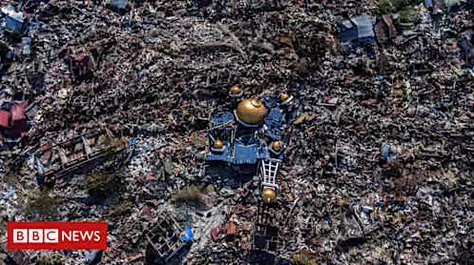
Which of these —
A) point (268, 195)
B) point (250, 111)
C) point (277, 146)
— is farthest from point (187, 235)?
point (250, 111)

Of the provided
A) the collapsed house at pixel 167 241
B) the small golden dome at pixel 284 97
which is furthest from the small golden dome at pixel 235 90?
the collapsed house at pixel 167 241

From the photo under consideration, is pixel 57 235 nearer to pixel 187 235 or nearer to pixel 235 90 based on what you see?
pixel 187 235

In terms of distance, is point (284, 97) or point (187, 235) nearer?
point (187, 235)

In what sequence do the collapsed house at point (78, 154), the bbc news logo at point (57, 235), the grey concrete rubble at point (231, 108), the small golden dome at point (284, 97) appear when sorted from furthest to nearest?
1. the small golden dome at point (284, 97)
2. the collapsed house at point (78, 154)
3. the bbc news logo at point (57, 235)
4. the grey concrete rubble at point (231, 108)

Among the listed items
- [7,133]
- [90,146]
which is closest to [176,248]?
[90,146]

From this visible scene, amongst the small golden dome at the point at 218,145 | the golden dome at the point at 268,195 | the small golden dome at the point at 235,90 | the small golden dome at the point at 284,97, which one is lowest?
the golden dome at the point at 268,195

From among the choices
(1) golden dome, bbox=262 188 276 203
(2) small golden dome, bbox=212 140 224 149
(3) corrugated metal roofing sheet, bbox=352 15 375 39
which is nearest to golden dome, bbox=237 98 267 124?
(2) small golden dome, bbox=212 140 224 149

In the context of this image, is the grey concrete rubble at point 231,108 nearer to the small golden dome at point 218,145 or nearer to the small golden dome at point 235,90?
the small golden dome at point 235,90
